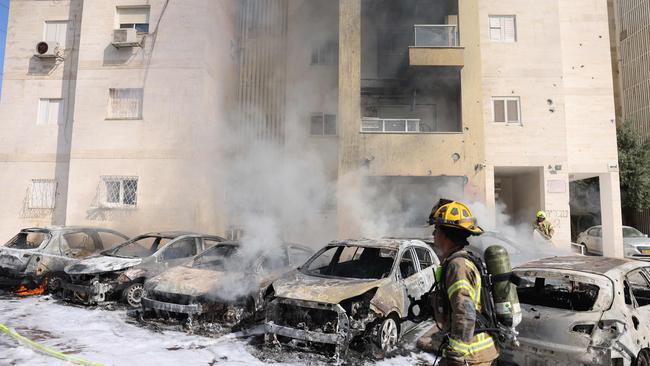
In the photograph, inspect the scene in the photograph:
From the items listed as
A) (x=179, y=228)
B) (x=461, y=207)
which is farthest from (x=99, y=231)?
(x=461, y=207)

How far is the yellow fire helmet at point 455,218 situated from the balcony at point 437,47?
10681 millimetres

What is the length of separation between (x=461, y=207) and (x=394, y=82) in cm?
1189

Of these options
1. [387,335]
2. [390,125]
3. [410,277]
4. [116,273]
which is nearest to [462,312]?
[387,335]

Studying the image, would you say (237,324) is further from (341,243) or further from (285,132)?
(285,132)

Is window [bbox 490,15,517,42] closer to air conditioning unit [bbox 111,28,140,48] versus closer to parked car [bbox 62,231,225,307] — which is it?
air conditioning unit [bbox 111,28,140,48]

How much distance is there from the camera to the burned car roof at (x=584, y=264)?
4070 mm

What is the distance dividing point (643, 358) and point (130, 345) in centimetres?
534

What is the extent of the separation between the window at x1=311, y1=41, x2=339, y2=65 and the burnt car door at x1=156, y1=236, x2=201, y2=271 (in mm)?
8303

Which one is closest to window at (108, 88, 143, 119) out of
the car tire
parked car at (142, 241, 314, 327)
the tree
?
parked car at (142, 241, 314, 327)

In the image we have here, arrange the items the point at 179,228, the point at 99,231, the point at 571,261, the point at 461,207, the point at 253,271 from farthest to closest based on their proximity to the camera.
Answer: the point at 179,228, the point at 99,231, the point at 253,271, the point at 571,261, the point at 461,207

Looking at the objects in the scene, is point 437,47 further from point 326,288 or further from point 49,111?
point 49,111

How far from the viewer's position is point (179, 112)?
41.2ft

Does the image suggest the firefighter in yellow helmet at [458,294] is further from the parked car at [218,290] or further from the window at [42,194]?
the window at [42,194]

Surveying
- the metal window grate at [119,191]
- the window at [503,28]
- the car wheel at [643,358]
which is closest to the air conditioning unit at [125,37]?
the metal window grate at [119,191]
